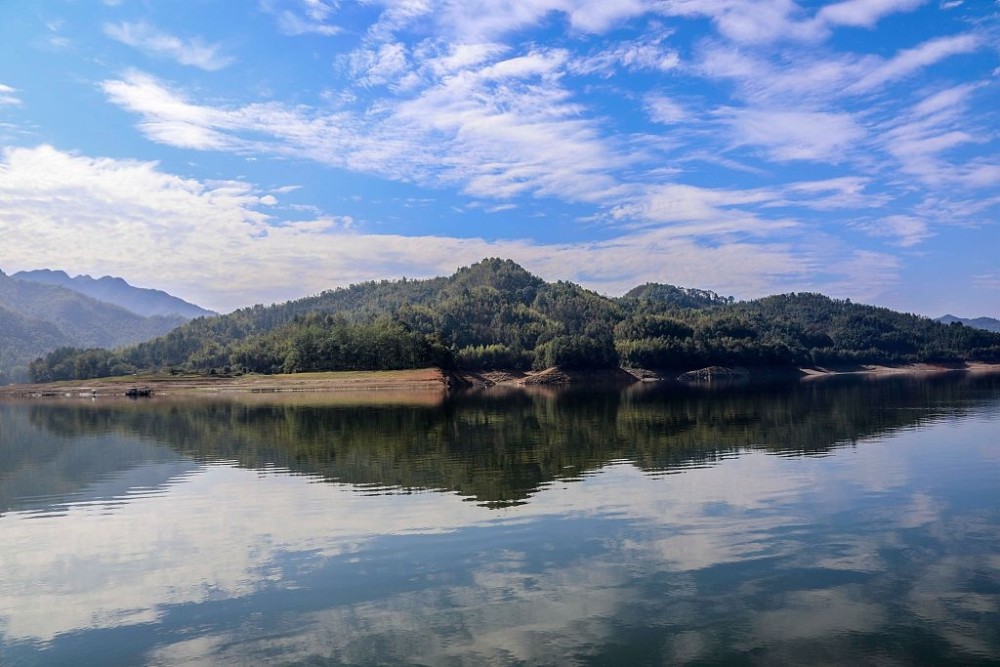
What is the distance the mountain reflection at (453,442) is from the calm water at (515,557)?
0.41 metres

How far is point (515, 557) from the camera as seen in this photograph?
66.0 feet

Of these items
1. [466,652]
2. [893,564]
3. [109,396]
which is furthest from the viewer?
[109,396]

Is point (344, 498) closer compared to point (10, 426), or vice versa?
point (344, 498)

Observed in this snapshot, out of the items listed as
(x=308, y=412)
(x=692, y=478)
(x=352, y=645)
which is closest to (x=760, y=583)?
(x=352, y=645)

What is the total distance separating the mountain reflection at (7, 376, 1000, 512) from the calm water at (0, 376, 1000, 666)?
0.41 meters

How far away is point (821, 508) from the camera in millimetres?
25609

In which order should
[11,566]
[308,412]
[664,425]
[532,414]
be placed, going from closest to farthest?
[11,566] < [664,425] < [532,414] < [308,412]

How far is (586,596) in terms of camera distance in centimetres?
1669

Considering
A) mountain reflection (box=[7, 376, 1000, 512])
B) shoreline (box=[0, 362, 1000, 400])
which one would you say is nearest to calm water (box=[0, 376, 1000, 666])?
mountain reflection (box=[7, 376, 1000, 512])

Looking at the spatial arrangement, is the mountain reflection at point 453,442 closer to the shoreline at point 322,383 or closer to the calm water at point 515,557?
the calm water at point 515,557

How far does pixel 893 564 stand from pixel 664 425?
39606mm

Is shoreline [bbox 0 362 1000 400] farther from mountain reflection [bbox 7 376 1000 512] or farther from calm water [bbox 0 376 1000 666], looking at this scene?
calm water [bbox 0 376 1000 666]

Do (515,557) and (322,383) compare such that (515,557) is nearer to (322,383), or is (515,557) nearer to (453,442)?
(453,442)

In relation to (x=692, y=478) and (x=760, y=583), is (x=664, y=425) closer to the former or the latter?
(x=692, y=478)
